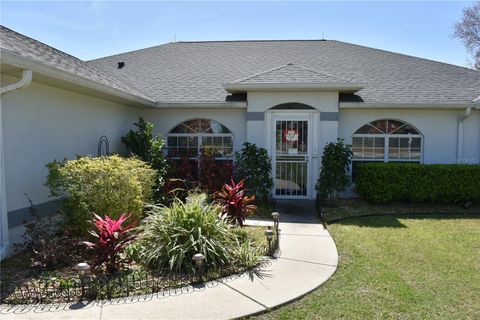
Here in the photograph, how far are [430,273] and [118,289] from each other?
14.4 ft

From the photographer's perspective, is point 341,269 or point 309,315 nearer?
point 309,315

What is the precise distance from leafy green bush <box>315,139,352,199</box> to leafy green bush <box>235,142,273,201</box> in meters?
1.51

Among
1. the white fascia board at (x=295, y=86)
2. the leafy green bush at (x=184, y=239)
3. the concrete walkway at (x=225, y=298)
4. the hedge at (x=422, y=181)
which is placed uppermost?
the white fascia board at (x=295, y=86)

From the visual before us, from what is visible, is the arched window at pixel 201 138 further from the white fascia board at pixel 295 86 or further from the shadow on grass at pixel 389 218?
the shadow on grass at pixel 389 218

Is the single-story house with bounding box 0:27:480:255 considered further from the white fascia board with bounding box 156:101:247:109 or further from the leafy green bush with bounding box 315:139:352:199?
the leafy green bush with bounding box 315:139:352:199

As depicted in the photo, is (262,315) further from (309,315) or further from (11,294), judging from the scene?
(11,294)

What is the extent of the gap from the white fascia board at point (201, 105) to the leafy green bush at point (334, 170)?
3.06m

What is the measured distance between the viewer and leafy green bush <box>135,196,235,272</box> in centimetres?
545

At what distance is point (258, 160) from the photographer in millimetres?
10289

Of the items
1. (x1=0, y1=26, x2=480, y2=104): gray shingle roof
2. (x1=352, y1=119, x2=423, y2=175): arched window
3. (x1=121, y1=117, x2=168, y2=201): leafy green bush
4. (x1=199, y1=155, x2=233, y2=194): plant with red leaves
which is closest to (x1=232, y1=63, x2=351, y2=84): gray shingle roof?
(x1=0, y1=26, x2=480, y2=104): gray shingle roof

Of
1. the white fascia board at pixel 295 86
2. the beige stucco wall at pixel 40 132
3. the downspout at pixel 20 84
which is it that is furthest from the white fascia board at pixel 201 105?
the downspout at pixel 20 84

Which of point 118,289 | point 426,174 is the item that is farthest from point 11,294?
point 426,174

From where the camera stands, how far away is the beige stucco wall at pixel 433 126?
1148 centimetres

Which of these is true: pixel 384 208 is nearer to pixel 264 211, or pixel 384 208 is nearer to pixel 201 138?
pixel 264 211
